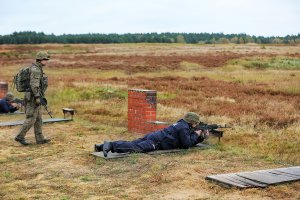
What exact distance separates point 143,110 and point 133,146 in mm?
2904

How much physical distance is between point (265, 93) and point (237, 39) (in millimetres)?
142799

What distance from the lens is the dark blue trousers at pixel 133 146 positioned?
898 cm

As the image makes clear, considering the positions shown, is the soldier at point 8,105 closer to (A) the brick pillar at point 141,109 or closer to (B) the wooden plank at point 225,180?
(A) the brick pillar at point 141,109

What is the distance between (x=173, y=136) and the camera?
9352 mm

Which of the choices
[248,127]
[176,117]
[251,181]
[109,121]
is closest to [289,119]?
[248,127]

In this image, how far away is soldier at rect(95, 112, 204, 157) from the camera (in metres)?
9.05

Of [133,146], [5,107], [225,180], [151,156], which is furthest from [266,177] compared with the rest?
[5,107]

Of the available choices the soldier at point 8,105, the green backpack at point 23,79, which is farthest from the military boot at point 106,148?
the soldier at point 8,105

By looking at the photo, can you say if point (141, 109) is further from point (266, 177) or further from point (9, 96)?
point (9, 96)

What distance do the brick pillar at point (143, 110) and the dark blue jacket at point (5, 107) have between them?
18.2 ft

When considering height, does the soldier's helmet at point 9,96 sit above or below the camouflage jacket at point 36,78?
below

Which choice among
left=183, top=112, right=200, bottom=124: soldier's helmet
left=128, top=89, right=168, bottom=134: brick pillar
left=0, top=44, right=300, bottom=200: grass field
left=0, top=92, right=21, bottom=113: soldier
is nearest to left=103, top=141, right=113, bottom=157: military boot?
left=0, top=44, right=300, bottom=200: grass field

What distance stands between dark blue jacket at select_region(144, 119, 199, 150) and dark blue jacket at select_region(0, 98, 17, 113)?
811 cm

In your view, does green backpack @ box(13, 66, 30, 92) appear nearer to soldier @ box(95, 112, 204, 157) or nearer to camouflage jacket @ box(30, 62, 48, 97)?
camouflage jacket @ box(30, 62, 48, 97)
